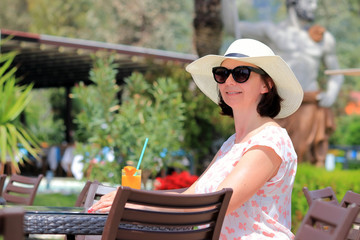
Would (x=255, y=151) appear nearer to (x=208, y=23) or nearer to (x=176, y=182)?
(x=176, y=182)

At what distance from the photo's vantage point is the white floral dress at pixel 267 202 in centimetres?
258

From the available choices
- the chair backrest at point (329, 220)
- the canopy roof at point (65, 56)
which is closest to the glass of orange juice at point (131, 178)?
the chair backrest at point (329, 220)

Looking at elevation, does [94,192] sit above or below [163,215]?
below

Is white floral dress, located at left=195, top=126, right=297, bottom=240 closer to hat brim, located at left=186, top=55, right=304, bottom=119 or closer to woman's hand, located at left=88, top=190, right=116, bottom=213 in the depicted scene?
hat brim, located at left=186, top=55, right=304, bottom=119

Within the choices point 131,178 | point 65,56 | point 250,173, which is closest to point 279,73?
point 250,173

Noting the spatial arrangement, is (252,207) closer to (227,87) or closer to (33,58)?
(227,87)

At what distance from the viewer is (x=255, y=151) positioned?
2523mm

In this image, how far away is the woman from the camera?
2496mm

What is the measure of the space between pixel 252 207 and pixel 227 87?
0.54 m

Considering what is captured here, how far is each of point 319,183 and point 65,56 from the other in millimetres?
8172

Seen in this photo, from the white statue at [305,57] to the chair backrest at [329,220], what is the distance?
28.2 feet

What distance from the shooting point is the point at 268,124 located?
2750 millimetres

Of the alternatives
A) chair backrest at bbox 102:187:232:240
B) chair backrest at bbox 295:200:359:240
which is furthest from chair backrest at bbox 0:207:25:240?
chair backrest at bbox 295:200:359:240

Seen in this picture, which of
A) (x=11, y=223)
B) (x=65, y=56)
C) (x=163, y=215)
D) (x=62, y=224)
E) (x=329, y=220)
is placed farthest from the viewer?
(x=65, y=56)
